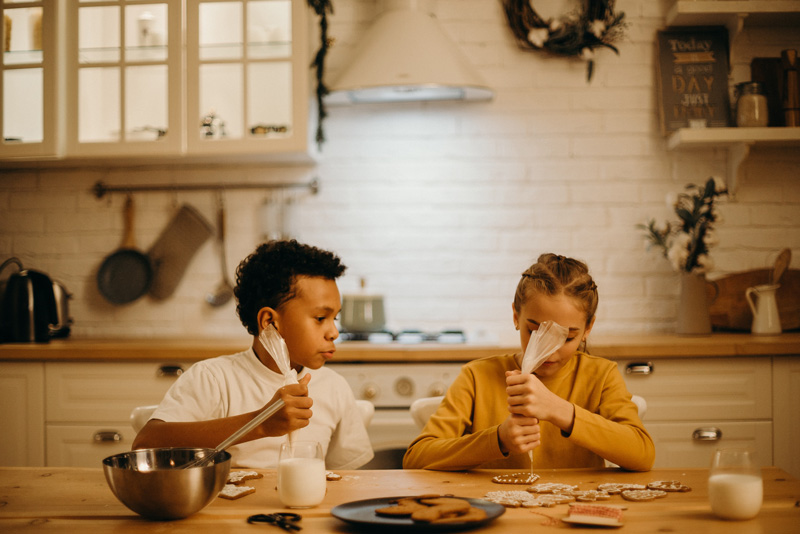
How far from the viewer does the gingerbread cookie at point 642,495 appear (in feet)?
3.94

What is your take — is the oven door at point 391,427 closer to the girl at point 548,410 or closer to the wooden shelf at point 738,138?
the girl at point 548,410

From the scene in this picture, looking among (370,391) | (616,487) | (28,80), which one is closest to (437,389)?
(370,391)

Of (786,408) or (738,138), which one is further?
(738,138)

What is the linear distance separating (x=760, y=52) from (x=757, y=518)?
266cm

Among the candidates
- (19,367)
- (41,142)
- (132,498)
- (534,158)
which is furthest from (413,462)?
(41,142)

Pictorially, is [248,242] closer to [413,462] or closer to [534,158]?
[534,158]

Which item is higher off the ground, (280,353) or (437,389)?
(280,353)

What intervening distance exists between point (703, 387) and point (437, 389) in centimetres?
89

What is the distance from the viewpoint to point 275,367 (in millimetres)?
1696

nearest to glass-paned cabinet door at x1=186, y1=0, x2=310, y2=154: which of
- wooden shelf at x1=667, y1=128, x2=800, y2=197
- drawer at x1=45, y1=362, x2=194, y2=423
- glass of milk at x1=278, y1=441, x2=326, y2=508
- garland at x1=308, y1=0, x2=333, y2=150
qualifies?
garland at x1=308, y1=0, x2=333, y2=150

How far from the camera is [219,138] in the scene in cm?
303

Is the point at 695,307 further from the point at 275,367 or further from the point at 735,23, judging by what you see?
the point at 275,367

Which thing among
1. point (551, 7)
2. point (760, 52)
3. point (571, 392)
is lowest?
point (571, 392)

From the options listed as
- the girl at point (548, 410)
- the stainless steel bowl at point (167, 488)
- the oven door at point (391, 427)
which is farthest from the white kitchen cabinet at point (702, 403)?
the stainless steel bowl at point (167, 488)
